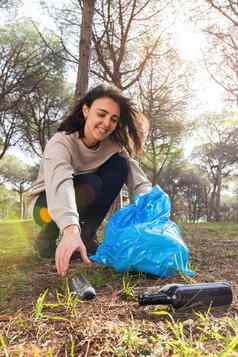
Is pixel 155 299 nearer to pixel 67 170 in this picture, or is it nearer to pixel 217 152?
pixel 67 170

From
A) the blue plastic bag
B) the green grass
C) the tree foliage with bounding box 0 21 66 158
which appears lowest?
the green grass

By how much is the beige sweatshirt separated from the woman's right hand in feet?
0.43

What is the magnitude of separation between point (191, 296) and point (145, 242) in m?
0.65

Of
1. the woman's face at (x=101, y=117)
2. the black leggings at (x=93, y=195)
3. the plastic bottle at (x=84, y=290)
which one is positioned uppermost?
the woman's face at (x=101, y=117)

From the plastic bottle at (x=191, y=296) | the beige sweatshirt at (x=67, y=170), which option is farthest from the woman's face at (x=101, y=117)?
the plastic bottle at (x=191, y=296)

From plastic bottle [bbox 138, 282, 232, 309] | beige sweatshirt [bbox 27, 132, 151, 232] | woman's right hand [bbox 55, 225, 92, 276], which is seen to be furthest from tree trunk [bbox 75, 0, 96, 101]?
plastic bottle [bbox 138, 282, 232, 309]

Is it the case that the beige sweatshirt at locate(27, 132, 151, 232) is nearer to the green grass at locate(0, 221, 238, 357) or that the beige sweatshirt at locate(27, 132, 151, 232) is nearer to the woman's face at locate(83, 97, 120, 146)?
the woman's face at locate(83, 97, 120, 146)

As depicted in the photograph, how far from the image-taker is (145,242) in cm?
205

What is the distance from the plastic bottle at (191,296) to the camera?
Result: 1421 millimetres

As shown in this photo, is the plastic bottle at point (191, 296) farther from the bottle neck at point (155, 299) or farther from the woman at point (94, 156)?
the woman at point (94, 156)

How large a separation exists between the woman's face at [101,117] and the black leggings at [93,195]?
30cm

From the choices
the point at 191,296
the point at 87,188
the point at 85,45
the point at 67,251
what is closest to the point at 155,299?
the point at 191,296

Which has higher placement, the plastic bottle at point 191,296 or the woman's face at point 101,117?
the woman's face at point 101,117

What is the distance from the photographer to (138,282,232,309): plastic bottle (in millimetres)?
1421
